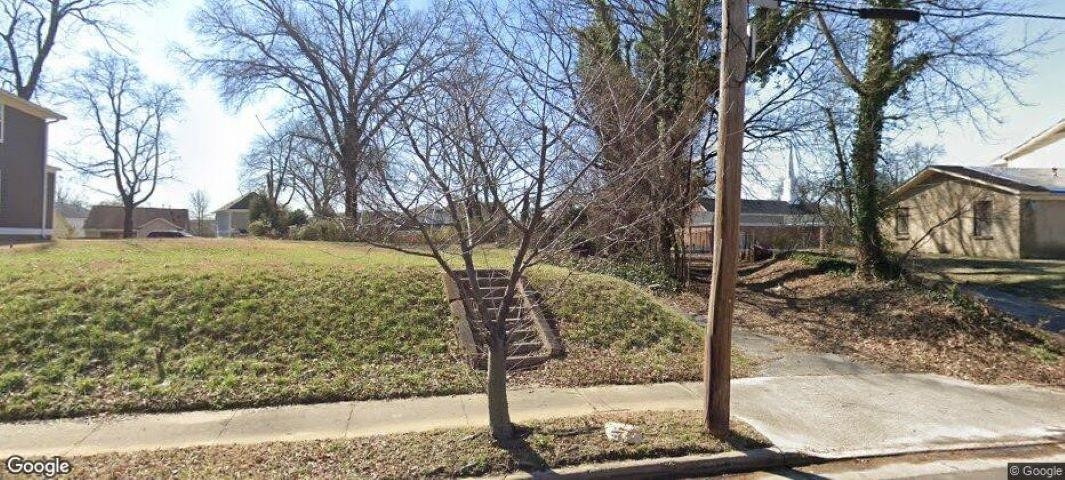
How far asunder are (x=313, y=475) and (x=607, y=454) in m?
2.62

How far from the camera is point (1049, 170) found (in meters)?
25.7

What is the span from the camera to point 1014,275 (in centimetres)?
1641

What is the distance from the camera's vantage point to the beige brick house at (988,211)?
68.8ft

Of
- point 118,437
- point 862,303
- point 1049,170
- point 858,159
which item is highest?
point 1049,170

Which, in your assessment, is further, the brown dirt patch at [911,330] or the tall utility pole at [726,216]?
the brown dirt patch at [911,330]

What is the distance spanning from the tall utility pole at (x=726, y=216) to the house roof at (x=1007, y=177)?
1770 cm

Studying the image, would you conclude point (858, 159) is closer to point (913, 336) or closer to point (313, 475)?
point (913, 336)

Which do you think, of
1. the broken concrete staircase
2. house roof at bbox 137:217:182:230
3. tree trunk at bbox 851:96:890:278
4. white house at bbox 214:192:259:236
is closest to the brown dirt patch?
tree trunk at bbox 851:96:890:278

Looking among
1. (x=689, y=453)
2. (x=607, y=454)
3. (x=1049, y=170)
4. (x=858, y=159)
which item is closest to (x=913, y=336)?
(x=858, y=159)

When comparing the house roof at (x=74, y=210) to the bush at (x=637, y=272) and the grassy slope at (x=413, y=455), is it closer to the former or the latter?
the bush at (x=637, y=272)
